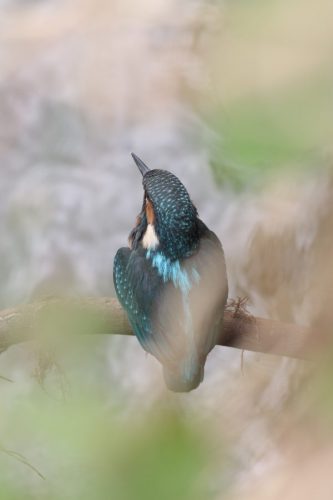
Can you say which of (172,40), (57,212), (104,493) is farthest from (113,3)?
(104,493)

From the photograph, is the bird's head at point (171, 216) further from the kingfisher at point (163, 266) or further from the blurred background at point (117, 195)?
the blurred background at point (117, 195)

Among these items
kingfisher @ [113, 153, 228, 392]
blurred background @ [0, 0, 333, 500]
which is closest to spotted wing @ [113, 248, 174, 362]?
kingfisher @ [113, 153, 228, 392]

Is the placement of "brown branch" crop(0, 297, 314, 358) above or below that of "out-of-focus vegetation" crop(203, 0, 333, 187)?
above

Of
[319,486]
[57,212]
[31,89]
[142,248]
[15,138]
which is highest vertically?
[31,89]

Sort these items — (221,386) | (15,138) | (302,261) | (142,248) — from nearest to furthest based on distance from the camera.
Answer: (142,248)
(302,261)
(221,386)
(15,138)

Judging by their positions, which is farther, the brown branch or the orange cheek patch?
the orange cheek patch

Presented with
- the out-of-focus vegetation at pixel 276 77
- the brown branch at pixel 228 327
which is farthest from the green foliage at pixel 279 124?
the brown branch at pixel 228 327

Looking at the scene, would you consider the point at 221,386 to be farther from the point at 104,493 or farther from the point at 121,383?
the point at 104,493

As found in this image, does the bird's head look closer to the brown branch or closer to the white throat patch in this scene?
the white throat patch

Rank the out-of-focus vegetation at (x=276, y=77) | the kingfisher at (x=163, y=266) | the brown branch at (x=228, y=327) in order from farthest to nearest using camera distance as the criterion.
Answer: the kingfisher at (x=163, y=266), the brown branch at (x=228, y=327), the out-of-focus vegetation at (x=276, y=77)
